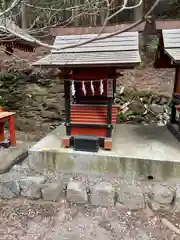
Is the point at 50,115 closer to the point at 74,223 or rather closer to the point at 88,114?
the point at 88,114

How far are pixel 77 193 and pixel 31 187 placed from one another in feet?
2.57

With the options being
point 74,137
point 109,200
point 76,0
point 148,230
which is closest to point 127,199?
point 109,200

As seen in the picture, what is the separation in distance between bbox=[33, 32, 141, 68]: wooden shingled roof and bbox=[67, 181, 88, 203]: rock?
1.97m

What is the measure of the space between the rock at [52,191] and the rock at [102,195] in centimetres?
57

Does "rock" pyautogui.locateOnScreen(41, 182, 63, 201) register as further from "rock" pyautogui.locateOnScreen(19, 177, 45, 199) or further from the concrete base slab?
the concrete base slab

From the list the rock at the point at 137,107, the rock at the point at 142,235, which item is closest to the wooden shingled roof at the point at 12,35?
the rock at the point at 142,235

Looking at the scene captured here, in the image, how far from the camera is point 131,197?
3260 millimetres

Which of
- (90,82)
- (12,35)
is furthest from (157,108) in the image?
(12,35)

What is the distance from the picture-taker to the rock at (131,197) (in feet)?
10.6

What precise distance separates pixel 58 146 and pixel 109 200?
1413 mm

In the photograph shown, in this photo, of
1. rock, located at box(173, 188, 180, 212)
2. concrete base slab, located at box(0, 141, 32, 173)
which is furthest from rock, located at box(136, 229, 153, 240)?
concrete base slab, located at box(0, 141, 32, 173)

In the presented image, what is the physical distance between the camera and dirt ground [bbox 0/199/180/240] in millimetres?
2846

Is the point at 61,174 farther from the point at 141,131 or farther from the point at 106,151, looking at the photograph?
the point at 141,131

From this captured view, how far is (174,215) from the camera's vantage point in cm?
316
